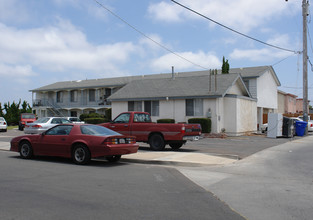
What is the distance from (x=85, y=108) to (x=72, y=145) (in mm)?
35894

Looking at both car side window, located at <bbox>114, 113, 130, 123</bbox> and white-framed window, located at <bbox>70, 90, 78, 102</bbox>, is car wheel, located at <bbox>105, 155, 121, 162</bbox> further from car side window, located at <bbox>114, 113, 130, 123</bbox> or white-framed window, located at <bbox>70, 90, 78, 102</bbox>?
white-framed window, located at <bbox>70, 90, 78, 102</bbox>

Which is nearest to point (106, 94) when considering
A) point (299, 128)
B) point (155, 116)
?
point (155, 116)

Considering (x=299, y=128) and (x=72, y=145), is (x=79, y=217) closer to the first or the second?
(x=72, y=145)

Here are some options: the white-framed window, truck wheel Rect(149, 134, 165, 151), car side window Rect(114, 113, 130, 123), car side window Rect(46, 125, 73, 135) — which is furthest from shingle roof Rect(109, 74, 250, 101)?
the white-framed window

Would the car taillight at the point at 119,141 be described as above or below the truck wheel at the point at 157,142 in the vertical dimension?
above

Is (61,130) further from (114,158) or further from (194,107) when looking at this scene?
(194,107)

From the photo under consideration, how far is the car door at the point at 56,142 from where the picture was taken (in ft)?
37.1

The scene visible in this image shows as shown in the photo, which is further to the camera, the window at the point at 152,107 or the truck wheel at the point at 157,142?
the window at the point at 152,107

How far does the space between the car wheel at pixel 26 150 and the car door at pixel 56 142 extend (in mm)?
475

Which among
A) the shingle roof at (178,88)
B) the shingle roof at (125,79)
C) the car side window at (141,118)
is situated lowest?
the car side window at (141,118)

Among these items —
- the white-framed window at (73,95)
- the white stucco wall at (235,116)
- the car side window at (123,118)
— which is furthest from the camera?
the white-framed window at (73,95)

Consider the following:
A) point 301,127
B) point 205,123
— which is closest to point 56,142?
point 205,123

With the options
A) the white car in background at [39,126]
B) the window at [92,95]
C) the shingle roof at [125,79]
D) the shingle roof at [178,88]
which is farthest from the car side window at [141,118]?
the window at [92,95]

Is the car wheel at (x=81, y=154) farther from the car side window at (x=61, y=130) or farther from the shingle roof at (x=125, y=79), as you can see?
the shingle roof at (x=125, y=79)
